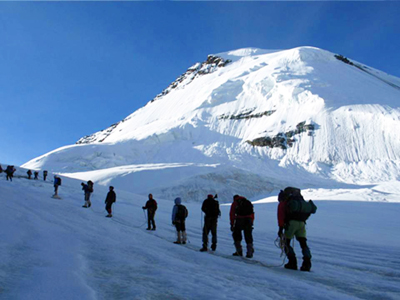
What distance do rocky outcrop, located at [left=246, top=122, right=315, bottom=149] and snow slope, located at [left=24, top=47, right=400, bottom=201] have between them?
195 millimetres

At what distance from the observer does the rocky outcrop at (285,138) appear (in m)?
55.5

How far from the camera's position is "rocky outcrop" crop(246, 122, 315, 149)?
5553 cm

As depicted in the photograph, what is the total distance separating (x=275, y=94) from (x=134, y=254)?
231 feet

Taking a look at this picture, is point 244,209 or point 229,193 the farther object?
point 229,193

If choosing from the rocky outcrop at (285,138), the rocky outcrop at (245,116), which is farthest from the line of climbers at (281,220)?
the rocky outcrop at (245,116)

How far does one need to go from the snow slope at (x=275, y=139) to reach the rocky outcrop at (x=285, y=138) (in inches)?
7.7

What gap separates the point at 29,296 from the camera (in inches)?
101

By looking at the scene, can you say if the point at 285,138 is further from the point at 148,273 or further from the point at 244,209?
the point at 148,273

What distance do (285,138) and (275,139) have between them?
1933 millimetres

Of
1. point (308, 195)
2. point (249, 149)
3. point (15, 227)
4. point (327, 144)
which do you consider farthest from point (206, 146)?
point (15, 227)

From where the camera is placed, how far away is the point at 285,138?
56562 mm

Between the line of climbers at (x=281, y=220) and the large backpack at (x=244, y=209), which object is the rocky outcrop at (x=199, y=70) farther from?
the large backpack at (x=244, y=209)

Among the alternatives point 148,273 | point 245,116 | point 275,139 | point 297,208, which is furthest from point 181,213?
point 245,116

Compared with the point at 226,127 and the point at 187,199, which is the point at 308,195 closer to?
the point at 187,199
